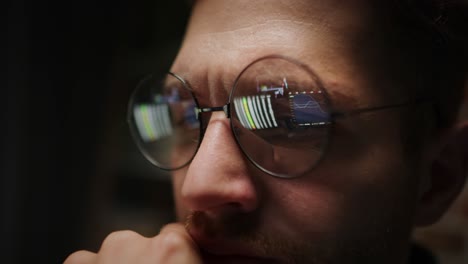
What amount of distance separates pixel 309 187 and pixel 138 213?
449 millimetres

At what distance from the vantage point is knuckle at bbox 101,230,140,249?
2.77 feet

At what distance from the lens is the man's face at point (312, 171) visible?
2.82 feet

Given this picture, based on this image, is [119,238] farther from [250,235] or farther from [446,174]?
[446,174]

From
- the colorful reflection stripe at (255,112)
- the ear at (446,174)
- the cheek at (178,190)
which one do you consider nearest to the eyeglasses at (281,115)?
the colorful reflection stripe at (255,112)

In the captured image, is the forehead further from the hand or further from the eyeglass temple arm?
the hand

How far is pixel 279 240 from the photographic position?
2.83 feet

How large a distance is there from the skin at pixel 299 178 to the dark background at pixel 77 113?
0.21 m

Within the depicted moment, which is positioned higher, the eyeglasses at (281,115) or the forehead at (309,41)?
the forehead at (309,41)

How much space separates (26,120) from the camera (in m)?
1.20

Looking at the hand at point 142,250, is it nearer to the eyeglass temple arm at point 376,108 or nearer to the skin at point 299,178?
the skin at point 299,178

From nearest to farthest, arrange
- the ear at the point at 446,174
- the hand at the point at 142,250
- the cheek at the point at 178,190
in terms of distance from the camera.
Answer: the hand at the point at 142,250
the cheek at the point at 178,190
the ear at the point at 446,174

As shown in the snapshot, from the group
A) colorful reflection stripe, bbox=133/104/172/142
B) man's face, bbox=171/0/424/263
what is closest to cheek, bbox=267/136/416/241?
man's face, bbox=171/0/424/263

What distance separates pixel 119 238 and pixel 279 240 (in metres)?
0.31

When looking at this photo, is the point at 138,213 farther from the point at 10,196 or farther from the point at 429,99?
the point at 429,99
